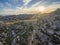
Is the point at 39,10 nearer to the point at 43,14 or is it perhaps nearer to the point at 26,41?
the point at 43,14

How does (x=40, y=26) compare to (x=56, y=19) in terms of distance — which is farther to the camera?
(x=56, y=19)

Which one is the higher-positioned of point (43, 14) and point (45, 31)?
point (43, 14)

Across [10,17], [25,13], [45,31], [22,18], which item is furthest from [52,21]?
[10,17]

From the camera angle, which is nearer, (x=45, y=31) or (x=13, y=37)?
(x=13, y=37)

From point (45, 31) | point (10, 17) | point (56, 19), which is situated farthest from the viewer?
point (10, 17)

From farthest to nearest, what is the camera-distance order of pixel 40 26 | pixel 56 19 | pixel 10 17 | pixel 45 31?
pixel 10 17
pixel 56 19
pixel 40 26
pixel 45 31

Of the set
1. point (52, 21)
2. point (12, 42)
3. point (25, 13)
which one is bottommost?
point (12, 42)

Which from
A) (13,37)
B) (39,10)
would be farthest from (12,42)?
(39,10)

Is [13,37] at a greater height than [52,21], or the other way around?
[52,21]

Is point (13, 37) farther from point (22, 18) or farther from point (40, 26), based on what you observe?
point (22, 18)
